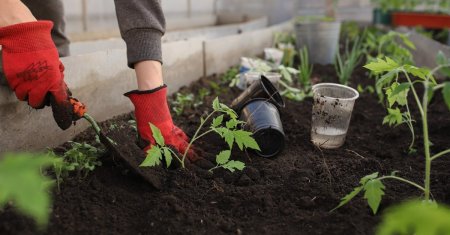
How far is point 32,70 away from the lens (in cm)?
150

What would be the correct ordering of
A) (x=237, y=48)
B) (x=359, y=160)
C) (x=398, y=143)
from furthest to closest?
1. (x=237, y=48)
2. (x=398, y=143)
3. (x=359, y=160)

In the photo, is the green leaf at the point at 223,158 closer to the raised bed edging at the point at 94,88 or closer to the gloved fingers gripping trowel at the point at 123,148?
the gloved fingers gripping trowel at the point at 123,148

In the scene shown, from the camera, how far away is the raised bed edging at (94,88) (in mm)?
1645

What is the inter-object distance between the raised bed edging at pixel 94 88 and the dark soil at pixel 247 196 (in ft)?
0.59

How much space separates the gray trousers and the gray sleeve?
0.68m

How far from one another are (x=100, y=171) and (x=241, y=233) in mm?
582

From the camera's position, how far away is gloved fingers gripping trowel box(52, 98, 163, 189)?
1.45m

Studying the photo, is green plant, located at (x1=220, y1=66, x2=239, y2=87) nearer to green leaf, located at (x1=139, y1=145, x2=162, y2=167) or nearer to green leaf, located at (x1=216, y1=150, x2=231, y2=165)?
green leaf, located at (x1=216, y1=150, x2=231, y2=165)

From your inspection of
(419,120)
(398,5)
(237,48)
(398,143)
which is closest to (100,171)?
(398,143)

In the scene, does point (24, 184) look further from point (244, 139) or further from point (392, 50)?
point (392, 50)

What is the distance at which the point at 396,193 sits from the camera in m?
1.46

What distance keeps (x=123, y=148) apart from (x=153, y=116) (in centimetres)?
21

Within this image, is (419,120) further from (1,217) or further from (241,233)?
(1,217)

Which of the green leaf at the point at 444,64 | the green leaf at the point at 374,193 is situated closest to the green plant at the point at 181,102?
the green leaf at the point at 374,193
